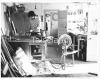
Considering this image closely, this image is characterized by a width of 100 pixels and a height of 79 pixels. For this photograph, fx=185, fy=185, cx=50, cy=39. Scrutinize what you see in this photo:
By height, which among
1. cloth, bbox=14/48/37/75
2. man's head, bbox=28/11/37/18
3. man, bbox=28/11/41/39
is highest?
man's head, bbox=28/11/37/18

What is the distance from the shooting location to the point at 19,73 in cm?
187

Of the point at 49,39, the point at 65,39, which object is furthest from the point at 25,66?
the point at 65,39

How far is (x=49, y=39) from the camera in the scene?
1.85 meters

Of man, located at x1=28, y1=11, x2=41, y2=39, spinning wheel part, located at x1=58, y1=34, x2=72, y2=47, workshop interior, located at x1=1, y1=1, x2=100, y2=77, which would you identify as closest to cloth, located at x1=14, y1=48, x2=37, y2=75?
workshop interior, located at x1=1, y1=1, x2=100, y2=77

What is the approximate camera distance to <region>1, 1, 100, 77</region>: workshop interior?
183 cm

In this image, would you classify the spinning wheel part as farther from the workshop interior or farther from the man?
the man

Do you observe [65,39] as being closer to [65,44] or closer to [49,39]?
[65,44]

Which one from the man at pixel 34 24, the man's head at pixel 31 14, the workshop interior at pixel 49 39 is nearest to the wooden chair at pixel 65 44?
the workshop interior at pixel 49 39

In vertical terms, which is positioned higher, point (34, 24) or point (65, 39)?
point (34, 24)

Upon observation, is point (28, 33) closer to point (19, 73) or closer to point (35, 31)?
point (35, 31)

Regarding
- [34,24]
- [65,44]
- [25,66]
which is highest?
[34,24]

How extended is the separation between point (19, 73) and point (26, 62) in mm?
131

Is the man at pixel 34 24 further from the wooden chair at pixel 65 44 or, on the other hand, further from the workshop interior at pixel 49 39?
the wooden chair at pixel 65 44

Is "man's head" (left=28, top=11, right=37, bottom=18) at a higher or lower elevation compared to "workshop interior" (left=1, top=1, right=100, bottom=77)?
higher
